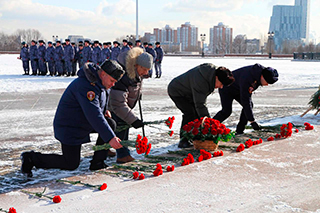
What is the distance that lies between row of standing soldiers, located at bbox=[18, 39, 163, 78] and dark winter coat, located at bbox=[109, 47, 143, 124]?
14.9 metres

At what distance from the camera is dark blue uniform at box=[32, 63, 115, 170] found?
4.27 metres

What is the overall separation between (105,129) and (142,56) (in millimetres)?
1112

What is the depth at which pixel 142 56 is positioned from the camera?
16.0 ft

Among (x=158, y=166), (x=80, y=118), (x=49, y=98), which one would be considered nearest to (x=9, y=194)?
(x=80, y=118)

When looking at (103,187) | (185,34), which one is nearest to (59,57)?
(103,187)

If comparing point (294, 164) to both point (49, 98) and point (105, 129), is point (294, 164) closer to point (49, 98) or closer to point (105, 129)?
point (105, 129)

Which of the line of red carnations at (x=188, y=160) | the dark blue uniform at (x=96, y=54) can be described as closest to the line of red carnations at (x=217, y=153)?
the line of red carnations at (x=188, y=160)

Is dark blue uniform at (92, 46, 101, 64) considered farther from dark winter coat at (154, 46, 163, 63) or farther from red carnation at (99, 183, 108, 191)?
red carnation at (99, 183, 108, 191)

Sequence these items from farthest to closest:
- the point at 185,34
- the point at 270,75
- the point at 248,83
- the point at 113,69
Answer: the point at 185,34 → the point at 248,83 → the point at 270,75 → the point at 113,69

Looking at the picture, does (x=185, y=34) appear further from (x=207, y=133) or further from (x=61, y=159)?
(x=61, y=159)

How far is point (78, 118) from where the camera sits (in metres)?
4.44

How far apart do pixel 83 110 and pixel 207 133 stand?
A: 5.97ft

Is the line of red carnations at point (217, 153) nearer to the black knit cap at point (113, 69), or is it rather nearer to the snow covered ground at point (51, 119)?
the snow covered ground at point (51, 119)

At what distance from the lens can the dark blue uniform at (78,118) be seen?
4273 mm
